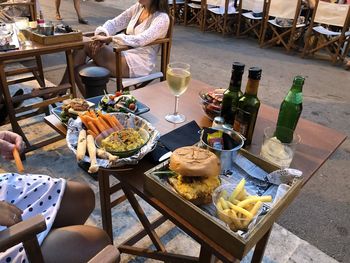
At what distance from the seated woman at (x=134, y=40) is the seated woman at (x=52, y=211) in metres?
1.42

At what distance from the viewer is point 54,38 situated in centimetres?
197

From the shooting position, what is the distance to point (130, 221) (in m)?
1.65

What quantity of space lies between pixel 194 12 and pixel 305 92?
12.6 feet

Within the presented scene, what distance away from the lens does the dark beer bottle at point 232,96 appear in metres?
0.97

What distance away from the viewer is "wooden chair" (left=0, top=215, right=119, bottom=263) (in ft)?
1.98

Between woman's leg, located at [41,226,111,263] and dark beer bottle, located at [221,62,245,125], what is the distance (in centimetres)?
60

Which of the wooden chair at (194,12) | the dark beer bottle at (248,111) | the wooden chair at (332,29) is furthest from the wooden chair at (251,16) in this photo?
the dark beer bottle at (248,111)

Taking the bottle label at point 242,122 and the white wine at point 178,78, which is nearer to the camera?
the bottle label at point 242,122

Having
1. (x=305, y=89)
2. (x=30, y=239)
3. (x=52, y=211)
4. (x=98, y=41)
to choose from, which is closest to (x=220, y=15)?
(x=305, y=89)

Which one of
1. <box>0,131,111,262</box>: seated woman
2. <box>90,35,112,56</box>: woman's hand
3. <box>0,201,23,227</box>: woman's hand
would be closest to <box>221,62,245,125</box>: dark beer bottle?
<box>0,131,111,262</box>: seated woman

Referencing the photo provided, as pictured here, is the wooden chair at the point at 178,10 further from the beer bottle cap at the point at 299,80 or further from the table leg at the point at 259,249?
the table leg at the point at 259,249

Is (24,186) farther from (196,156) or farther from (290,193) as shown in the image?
(290,193)

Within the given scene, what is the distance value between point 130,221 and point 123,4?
29.2 ft

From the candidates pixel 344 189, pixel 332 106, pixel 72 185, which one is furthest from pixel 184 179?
pixel 332 106
